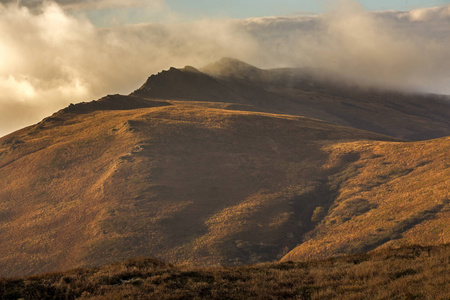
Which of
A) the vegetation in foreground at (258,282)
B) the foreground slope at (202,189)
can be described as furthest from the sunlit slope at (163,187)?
the vegetation in foreground at (258,282)

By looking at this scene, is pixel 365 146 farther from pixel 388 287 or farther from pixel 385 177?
pixel 388 287

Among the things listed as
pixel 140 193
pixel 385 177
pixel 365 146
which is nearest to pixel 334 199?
pixel 385 177

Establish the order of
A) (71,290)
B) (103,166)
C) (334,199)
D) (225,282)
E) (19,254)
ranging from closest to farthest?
(71,290), (225,282), (19,254), (334,199), (103,166)

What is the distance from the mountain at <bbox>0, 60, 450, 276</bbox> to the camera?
7062cm

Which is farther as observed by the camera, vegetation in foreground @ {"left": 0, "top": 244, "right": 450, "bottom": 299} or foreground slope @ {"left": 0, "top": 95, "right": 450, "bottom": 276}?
foreground slope @ {"left": 0, "top": 95, "right": 450, "bottom": 276}

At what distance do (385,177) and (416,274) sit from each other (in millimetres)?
80959

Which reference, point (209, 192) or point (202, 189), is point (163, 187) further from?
point (209, 192)

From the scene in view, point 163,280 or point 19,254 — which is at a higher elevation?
point 163,280

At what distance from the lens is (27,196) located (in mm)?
101250

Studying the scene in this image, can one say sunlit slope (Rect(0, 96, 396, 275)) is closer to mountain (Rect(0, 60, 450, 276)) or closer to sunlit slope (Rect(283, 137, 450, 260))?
mountain (Rect(0, 60, 450, 276))

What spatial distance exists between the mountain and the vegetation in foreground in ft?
137

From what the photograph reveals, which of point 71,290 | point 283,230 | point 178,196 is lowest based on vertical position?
point 283,230

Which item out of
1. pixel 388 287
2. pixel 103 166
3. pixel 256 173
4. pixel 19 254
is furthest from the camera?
pixel 103 166

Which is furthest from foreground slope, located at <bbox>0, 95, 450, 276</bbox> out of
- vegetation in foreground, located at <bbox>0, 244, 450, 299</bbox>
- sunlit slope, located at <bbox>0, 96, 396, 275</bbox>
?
vegetation in foreground, located at <bbox>0, 244, 450, 299</bbox>
